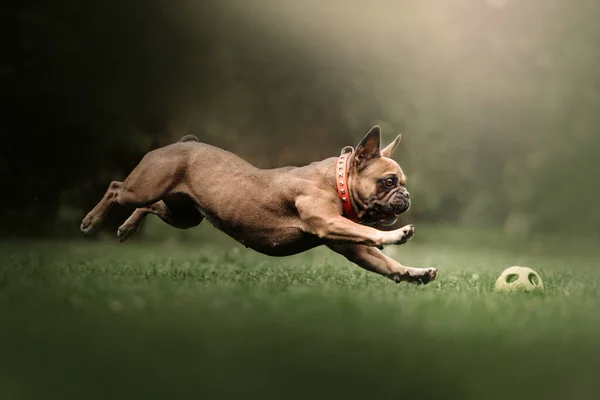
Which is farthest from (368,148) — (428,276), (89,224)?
(89,224)

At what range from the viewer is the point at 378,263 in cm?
297

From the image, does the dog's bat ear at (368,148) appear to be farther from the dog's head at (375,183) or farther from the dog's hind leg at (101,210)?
the dog's hind leg at (101,210)

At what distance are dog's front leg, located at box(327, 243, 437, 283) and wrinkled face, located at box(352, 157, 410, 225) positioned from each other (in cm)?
22

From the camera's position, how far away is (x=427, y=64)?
3189 millimetres

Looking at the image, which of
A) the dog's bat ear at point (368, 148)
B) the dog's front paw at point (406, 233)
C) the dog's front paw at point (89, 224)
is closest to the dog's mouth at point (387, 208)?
the dog's bat ear at point (368, 148)

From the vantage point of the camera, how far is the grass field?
102 inches

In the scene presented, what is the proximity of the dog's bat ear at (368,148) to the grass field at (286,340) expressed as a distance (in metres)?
0.55

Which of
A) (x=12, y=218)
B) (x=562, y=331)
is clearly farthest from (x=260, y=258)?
(x=562, y=331)

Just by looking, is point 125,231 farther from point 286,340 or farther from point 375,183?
point 375,183

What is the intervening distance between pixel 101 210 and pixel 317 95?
1.14 metres

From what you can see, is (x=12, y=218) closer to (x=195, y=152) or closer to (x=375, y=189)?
(x=195, y=152)

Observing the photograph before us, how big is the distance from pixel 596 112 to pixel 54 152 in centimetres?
259

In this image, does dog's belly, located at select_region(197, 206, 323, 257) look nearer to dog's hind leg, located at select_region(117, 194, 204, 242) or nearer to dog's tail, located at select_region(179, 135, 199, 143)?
dog's hind leg, located at select_region(117, 194, 204, 242)

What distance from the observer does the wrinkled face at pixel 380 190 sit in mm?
2791
